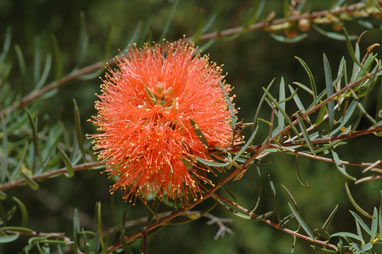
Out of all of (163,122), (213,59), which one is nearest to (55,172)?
(163,122)

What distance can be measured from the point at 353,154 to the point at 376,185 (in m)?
0.16

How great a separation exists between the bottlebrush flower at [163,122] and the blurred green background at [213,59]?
2.96ft

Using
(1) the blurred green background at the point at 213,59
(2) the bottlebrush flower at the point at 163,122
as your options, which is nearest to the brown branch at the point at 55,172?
(2) the bottlebrush flower at the point at 163,122

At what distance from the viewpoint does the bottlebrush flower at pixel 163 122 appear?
1.89 feet

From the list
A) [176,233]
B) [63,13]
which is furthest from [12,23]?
[176,233]

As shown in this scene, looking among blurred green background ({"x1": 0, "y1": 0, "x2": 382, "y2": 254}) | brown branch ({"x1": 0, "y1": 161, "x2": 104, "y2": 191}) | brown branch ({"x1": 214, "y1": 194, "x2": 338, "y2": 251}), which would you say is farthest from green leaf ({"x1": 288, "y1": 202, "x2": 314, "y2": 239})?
blurred green background ({"x1": 0, "y1": 0, "x2": 382, "y2": 254})

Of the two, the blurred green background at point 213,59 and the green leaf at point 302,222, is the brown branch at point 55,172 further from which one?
the blurred green background at point 213,59

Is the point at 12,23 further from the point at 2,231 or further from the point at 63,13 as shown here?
the point at 2,231

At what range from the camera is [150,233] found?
62 centimetres

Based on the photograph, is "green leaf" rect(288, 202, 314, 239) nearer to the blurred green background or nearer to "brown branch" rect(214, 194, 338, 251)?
"brown branch" rect(214, 194, 338, 251)

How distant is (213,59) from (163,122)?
1.17m

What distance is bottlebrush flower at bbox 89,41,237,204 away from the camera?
1.89 feet

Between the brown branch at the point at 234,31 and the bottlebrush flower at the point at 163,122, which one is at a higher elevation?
the brown branch at the point at 234,31

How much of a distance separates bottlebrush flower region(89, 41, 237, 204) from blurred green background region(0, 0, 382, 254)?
0.90 metres
